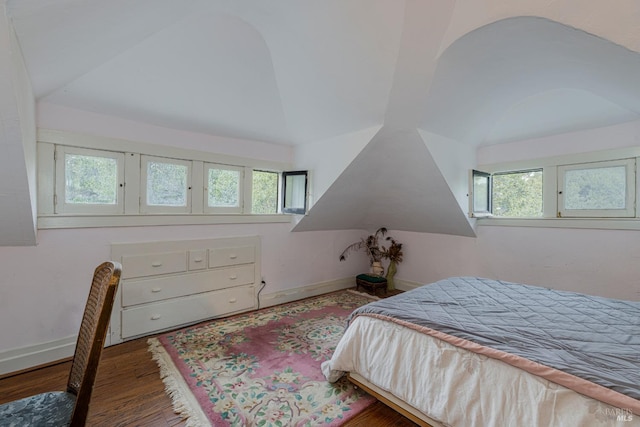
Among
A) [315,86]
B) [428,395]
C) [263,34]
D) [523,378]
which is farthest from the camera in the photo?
[315,86]

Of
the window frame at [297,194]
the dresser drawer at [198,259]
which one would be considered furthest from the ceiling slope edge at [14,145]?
the window frame at [297,194]

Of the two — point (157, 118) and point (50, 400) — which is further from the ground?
point (157, 118)

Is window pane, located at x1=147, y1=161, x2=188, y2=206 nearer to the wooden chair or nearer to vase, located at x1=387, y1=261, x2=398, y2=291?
the wooden chair

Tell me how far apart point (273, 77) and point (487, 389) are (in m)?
2.76

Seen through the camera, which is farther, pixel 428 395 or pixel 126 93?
pixel 126 93

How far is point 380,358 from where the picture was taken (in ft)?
5.57

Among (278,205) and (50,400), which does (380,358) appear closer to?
(50,400)

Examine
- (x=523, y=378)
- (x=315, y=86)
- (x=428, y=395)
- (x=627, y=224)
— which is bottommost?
(x=428, y=395)

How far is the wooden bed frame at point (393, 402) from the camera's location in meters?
1.51

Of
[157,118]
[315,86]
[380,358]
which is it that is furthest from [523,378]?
[157,118]

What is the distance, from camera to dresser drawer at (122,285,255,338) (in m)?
2.58

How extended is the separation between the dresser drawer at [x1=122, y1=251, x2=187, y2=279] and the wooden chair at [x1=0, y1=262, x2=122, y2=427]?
5.32ft

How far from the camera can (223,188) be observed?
10.6ft

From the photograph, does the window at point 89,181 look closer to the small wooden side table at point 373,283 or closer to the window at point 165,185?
the window at point 165,185
